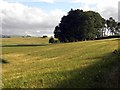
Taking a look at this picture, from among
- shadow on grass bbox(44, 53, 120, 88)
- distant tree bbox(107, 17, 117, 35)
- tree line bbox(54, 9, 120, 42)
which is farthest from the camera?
distant tree bbox(107, 17, 117, 35)

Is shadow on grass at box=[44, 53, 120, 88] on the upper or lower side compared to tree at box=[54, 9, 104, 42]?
lower

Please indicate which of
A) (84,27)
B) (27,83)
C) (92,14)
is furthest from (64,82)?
(92,14)

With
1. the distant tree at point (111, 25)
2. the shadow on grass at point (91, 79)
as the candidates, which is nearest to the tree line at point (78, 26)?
the distant tree at point (111, 25)

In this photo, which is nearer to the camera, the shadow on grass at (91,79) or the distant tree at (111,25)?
the shadow on grass at (91,79)

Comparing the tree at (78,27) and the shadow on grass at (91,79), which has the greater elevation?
the tree at (78,27)

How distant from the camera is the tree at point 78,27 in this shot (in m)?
122

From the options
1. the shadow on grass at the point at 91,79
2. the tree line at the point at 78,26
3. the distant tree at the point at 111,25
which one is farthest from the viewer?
the distant tree at the point at 111,25

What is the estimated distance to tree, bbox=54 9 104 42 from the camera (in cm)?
12150

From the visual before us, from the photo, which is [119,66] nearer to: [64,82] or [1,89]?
[64,82]

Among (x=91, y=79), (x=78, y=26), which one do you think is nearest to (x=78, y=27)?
(x=78, y=26)

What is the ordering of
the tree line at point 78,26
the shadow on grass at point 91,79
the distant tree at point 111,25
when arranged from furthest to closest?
the distant tree at point 111,25 < the tree line at point 78,26 < the shadow on grass at point 91,79

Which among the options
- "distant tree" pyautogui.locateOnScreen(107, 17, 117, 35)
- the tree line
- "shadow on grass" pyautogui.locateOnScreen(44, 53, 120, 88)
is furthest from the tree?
"shadow on grass" pyautogui.locateOnScreen(44, 53, 120, 88)

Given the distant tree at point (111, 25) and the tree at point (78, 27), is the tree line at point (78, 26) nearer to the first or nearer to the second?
the tree at point (78, 27)

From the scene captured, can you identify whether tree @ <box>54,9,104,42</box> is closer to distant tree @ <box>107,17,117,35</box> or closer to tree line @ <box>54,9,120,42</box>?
tree line @ <box>54,9,120,42</box>
